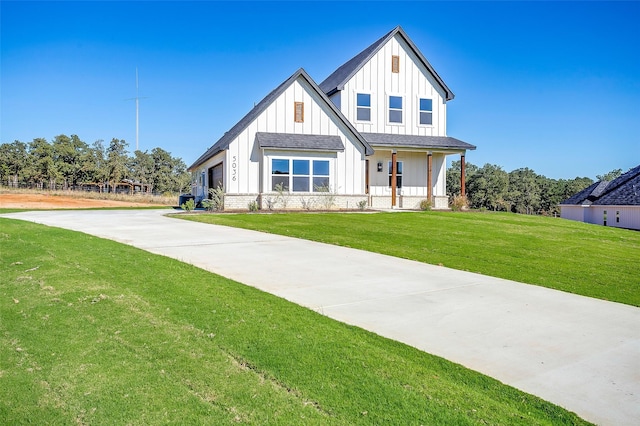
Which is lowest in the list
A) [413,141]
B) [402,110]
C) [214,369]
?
[214,369]

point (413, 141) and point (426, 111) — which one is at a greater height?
point (426, 111)

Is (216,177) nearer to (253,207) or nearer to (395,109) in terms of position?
(253,207)

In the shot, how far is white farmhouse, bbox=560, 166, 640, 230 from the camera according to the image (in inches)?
1351

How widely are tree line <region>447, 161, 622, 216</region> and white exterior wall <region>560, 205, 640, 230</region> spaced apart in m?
13.1

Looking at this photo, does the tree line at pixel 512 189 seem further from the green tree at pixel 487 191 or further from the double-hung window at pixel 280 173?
the double-hung window at pixel 280 173

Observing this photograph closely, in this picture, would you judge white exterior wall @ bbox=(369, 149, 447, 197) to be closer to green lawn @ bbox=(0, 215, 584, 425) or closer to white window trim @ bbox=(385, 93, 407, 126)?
white window trim @ bbox=(385, 93, 407, 126)

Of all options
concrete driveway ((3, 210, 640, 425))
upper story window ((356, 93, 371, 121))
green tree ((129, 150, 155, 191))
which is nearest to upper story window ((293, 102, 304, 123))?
upper story window ((356, 93, 371, 121))

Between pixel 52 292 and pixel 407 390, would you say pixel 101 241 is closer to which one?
pixel 52 292

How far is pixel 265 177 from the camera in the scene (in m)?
21.4

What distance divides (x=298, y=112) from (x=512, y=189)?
51290 millimetres

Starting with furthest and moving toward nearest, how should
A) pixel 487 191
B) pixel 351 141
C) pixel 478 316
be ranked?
pixel 487 191
pixel 351 141
pixel 478 316

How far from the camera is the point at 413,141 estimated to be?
25.0m

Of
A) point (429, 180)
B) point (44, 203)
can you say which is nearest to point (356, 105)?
point (429, 180)

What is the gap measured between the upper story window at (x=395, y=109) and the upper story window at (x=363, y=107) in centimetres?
135
